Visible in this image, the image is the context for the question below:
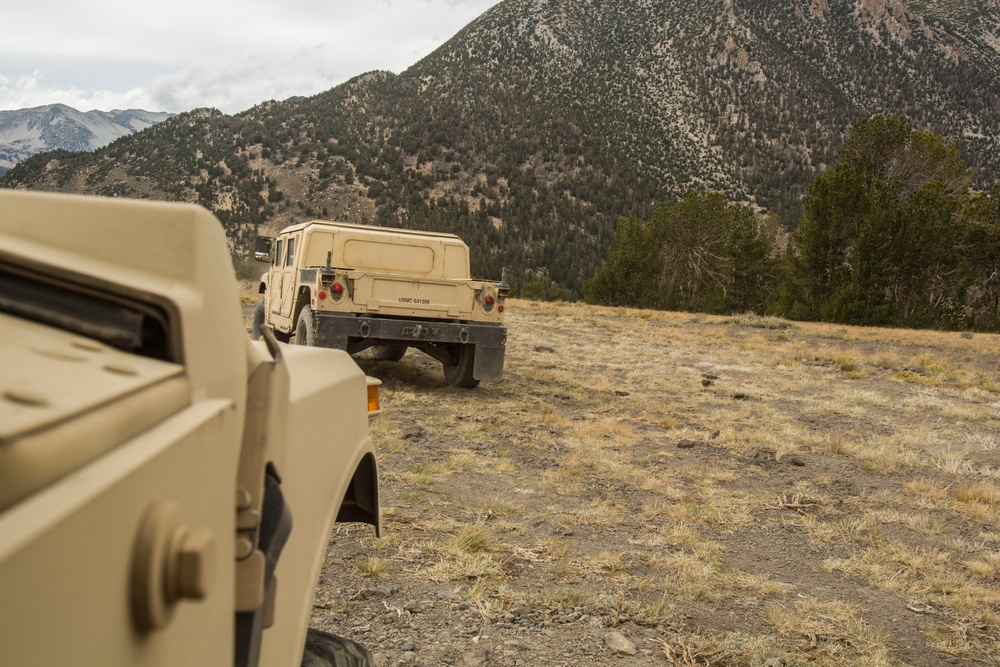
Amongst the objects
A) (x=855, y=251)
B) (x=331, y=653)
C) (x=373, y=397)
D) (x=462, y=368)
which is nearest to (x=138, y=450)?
(x=331, y=653)

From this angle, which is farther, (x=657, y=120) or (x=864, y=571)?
(x=657, y=120)

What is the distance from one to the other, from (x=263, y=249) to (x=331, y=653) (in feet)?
31.2

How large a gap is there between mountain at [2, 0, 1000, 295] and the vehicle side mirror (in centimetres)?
5694

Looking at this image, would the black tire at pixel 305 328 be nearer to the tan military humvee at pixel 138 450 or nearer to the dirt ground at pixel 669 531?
the dirt ground at pixel 669 531

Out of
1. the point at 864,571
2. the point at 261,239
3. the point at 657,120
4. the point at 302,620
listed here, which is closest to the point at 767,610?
the point at 864,571

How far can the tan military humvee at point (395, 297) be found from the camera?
336 inches

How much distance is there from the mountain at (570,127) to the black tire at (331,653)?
65.7m

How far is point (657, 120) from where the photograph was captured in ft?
270

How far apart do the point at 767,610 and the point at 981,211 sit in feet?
120

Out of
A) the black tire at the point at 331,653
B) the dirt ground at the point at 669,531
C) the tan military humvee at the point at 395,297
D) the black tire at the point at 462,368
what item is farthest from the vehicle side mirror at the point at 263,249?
the black tire at the point at 331,653

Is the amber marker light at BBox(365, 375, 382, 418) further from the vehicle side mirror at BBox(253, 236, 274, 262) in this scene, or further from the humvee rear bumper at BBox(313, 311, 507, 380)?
the vehicle side mirror at BBox(253, 236, 274, 262)

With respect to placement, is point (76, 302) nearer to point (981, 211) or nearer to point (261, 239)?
point (261, 239)

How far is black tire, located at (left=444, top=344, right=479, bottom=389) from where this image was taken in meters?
9.38

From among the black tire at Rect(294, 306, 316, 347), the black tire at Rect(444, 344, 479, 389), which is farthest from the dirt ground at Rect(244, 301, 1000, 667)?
the black tire at Rect(294, 306, 316, 347)
